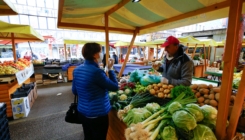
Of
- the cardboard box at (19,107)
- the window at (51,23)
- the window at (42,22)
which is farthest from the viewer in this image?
the window at (51,23)

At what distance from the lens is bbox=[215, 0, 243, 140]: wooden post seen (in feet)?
2.89

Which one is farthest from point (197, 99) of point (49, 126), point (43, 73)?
point (43, 73)

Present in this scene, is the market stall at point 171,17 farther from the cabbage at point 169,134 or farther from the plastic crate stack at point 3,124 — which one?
the plastic crate stack at point 3,124

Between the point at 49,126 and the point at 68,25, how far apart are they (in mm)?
2508

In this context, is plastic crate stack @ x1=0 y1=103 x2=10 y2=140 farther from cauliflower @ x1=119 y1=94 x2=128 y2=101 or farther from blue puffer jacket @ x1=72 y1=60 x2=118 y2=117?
cauliflower @ x1=119 y1=94 x2=128 y2=101

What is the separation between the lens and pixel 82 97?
1633 mm

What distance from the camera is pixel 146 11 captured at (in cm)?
244

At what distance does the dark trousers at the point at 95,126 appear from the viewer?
1.64 m

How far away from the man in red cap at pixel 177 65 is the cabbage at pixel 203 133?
0.94 m

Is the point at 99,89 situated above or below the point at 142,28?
below

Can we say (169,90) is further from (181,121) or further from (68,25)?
(68,25)

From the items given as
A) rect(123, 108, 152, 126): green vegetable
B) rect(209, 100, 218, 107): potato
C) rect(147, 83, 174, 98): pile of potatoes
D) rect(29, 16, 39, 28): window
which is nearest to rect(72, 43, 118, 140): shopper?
rect(123, 108, 152, 126): green vegetable

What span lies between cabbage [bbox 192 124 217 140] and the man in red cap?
0.94 meters

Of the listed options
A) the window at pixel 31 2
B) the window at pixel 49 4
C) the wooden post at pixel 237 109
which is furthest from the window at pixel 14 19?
the wooden post at pixel 237 109
